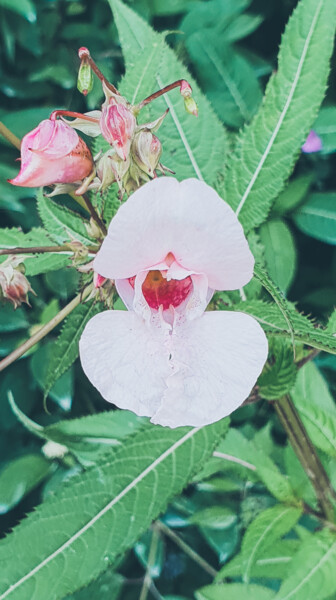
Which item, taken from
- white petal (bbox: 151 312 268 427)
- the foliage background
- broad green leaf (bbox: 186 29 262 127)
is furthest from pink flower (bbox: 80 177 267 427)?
broad green leaf (bbox: 186 29 262 127)

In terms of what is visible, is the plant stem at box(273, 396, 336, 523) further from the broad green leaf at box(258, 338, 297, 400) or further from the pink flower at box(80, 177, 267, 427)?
the pink flower at box(80, 177, 267, 427)

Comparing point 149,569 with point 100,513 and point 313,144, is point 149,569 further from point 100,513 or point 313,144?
point 313,144

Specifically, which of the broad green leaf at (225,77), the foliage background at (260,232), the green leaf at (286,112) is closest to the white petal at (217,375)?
the green leaf at (286,112)

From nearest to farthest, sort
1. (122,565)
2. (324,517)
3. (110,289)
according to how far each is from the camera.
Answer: (110,289) < (324,517) < (122,565)

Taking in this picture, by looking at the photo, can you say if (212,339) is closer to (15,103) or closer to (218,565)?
(15,103)

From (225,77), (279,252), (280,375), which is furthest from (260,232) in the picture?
(280,375)

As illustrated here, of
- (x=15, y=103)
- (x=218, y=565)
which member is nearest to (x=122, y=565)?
(x=218, y=565)

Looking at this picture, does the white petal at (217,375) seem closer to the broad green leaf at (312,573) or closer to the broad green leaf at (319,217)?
the broad green leaf at (312,573)
